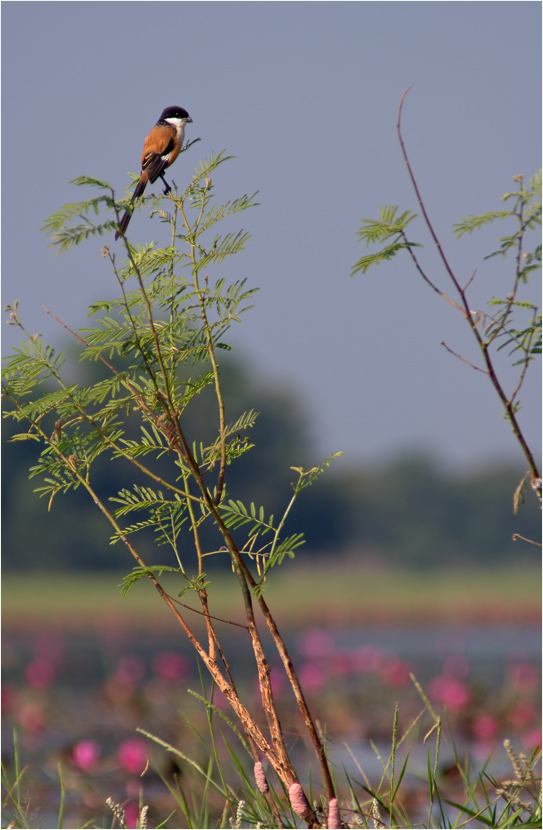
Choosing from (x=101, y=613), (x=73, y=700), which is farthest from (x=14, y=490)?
(x=73, y=700)

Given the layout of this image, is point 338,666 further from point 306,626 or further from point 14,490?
point 14,490

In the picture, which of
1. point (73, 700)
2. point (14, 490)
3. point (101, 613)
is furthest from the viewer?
point (14, 490)

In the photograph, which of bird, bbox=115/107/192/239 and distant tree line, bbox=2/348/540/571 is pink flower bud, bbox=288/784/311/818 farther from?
distant tree line, bbox=2/348/540/571

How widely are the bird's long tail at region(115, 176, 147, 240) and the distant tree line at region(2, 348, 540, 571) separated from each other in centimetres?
2536

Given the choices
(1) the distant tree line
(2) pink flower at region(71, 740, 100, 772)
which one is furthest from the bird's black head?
(1) the distant tree line

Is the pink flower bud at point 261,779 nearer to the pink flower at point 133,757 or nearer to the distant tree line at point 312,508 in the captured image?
the pink flower at point 133,757

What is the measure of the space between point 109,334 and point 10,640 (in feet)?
55.1

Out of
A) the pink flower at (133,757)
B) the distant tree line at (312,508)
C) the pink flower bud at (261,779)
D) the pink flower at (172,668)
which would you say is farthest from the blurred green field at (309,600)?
the pink flower bud at (261,779)

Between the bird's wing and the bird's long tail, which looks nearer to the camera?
the bird's long tail

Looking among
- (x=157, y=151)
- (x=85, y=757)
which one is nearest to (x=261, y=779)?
(x=157, y=151)

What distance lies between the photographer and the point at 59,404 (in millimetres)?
1196

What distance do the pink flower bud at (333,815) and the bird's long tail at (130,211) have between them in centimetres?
82

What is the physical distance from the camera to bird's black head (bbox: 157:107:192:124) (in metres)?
1.27

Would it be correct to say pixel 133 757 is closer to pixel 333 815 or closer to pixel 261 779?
pixel 261 779
